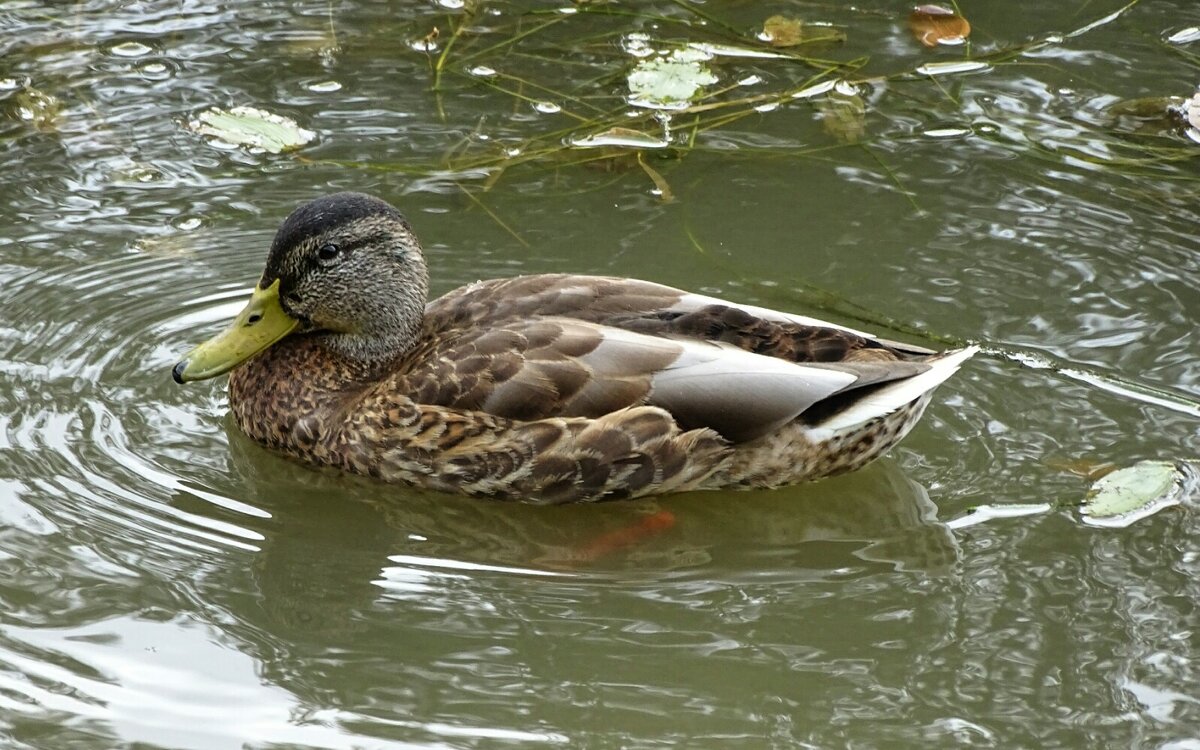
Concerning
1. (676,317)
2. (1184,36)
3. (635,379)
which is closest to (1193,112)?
(1184,36)

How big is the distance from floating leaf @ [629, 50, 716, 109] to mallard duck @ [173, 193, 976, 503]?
2753 millimetres

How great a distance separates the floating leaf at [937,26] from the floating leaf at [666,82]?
1389 mm

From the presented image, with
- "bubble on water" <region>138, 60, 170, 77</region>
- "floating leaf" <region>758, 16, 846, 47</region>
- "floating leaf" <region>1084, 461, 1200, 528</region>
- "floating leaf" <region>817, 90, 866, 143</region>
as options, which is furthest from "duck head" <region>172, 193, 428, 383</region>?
"floating leaf" <region>758, 16, 846, 47</region>

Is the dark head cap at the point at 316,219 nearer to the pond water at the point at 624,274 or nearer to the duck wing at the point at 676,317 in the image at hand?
the duck wing at the point at 676,317

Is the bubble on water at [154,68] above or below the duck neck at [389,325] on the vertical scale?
above

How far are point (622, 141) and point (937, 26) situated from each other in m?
2.31

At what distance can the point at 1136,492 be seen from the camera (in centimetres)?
609

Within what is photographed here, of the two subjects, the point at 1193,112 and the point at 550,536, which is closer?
the point at 550,536

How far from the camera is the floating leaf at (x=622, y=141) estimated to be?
28.5ft

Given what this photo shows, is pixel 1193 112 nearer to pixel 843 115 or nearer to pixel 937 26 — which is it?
pixel 937 26

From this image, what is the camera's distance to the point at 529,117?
8969mm

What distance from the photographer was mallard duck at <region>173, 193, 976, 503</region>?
6.14 meters

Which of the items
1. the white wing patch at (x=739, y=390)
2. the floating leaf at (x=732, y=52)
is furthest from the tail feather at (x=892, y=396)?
the floating leaf at (x=732, y=52)

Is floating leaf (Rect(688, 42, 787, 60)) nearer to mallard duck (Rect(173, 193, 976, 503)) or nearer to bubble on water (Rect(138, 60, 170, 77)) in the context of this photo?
bubble on water (Rect(138, 60, 170, 77))
